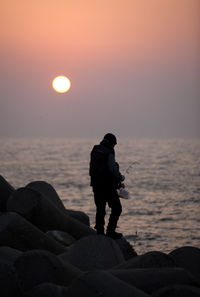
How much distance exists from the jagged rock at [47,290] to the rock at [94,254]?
A: 1.74 meters

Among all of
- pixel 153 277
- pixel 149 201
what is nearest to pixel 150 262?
pixel 153 277

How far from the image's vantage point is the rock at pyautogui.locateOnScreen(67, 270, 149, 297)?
574 centimetres

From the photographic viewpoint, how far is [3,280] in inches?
253

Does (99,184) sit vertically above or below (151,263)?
above

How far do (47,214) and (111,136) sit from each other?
202 centimetres

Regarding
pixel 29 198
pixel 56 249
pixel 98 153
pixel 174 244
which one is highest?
pixel 98 153

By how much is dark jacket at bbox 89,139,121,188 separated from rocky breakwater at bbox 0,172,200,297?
1037mm

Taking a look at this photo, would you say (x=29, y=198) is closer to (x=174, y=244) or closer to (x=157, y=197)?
(x=174, y=244)

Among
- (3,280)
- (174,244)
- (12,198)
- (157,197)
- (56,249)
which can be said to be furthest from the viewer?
(157,197)

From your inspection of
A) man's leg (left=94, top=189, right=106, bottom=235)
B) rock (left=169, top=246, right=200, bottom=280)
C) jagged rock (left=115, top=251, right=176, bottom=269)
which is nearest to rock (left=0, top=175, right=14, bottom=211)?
man's leg (left=94, top=189, right=106, bottom=235)

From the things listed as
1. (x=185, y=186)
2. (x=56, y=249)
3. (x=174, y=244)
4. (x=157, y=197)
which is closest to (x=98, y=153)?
(x=56, y=249)

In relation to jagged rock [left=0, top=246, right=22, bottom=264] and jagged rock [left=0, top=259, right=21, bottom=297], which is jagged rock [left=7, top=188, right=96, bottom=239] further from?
jagged rock [left=0, top=259, right=21, bottom=297]

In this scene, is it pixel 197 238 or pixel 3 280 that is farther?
pixel 197 238

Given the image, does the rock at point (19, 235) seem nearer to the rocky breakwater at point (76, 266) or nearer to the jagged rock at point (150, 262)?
the rocky breakwater at point (76, 266)
